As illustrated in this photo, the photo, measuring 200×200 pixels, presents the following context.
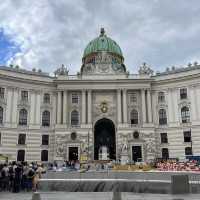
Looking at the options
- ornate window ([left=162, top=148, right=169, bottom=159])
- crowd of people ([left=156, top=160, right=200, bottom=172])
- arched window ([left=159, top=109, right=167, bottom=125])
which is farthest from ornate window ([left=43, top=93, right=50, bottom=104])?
crowd of people ([left=156, top=160, right=200, bottom=172])

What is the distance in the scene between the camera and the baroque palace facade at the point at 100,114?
212ft

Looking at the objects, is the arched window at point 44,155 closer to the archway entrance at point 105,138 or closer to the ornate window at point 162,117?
the archway entrance at point 105,138

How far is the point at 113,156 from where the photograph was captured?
68875 mm

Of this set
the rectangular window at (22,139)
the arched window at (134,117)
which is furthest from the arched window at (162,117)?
the rectangular window at (22,139)

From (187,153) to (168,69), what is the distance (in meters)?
22.3

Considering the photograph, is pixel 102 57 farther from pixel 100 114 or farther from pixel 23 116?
pixel 23 116

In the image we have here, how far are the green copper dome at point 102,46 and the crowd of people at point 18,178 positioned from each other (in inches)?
2292

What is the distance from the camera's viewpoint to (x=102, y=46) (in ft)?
270

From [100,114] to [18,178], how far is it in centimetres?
4467

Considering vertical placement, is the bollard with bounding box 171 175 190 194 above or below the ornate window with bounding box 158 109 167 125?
below

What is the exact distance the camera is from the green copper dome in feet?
269

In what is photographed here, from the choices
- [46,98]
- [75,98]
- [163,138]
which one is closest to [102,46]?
[75,98]

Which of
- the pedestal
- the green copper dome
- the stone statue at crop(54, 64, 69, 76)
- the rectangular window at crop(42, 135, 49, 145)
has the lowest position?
the pedestal

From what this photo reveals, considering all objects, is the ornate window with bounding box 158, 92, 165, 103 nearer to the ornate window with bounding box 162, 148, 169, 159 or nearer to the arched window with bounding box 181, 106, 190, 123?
the arched window with bounding box 181, 106, 190, 123
